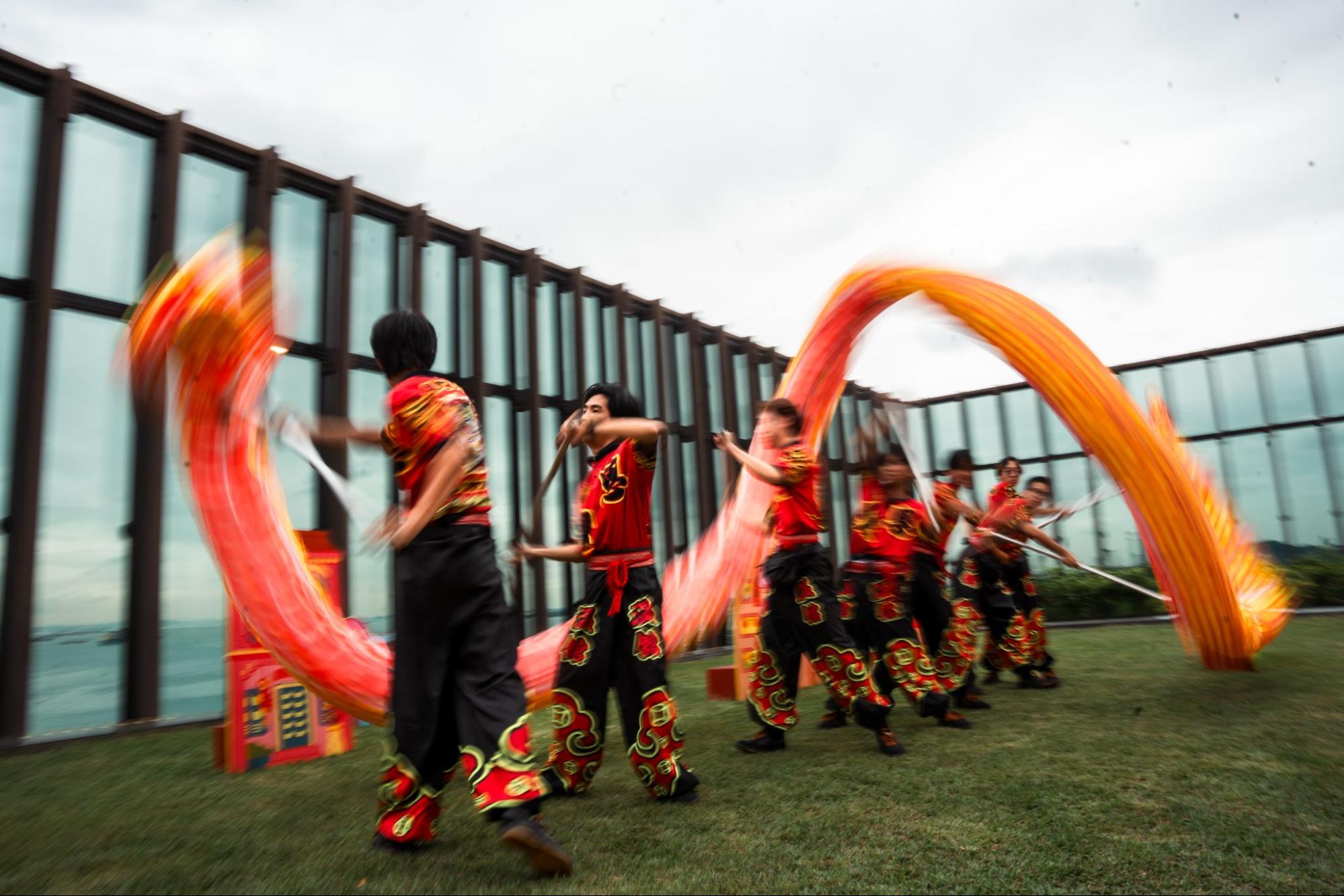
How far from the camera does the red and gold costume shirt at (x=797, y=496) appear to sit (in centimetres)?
410

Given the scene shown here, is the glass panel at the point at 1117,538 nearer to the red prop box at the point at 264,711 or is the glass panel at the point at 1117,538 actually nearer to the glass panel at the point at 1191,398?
the glass panel at the point at 1191,398

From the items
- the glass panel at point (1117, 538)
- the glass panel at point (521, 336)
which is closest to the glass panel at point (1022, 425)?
the glass panel at point (1117, 538)

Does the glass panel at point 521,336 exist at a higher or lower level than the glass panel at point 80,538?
higher

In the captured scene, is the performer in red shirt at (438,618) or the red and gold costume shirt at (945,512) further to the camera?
the red and gold costume shirt at (945,512)

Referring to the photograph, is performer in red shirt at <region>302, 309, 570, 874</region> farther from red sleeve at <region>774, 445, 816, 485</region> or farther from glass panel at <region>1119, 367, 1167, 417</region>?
glass panel at <region>1119, 367, 1167, 417</region>

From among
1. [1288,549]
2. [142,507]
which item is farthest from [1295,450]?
[142,507]

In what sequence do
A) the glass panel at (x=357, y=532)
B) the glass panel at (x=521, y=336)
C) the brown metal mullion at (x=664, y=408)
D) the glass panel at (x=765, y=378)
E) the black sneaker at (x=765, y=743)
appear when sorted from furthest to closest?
the glass panel at (x=765, y=378) → the brown metal mullion at (x=664, y=408) → the glass panel at (x=521, y=336) → the glass panel at (x=357, y=532) → the black sneaker at (x=765, y=743)

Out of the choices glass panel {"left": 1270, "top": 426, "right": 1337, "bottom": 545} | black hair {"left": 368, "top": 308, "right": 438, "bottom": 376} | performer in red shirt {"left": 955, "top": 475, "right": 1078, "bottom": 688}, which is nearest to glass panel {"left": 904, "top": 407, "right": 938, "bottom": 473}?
glass panel {"left": 1270, "top": 426, "right": 1337, "bottom": 545}

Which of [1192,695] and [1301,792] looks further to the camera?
[1192,695]

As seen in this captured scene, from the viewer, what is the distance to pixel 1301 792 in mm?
2977

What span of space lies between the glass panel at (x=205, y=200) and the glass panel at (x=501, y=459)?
3025 mm

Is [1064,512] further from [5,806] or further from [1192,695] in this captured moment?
[5,806]

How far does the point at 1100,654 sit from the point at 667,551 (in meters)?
5.14

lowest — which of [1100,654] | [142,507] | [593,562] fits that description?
[1100,654]
